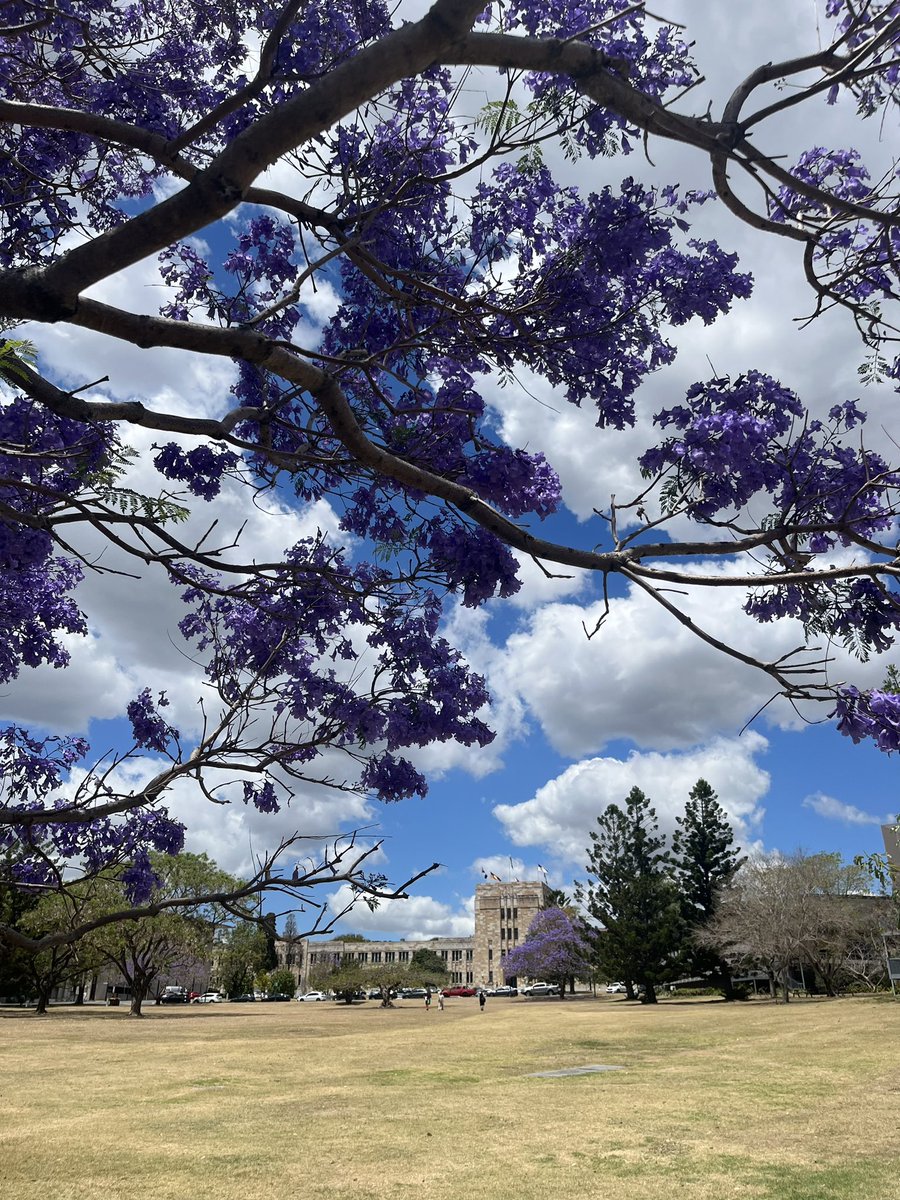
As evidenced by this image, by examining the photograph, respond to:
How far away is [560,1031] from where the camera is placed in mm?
27734

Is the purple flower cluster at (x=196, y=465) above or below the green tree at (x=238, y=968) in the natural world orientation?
above

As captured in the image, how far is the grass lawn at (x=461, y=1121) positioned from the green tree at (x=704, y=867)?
31874 mm

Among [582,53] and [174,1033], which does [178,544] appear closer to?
[582,53]

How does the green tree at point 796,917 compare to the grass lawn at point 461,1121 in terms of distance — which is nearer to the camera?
the grass lawn at point 461,1121

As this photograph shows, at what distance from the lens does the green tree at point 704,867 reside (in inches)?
2058

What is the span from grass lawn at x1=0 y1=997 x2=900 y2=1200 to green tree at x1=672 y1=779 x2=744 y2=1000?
3187cm

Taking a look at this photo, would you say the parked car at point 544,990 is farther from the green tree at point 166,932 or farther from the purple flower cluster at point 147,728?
the purple flower cluster at point 147,728

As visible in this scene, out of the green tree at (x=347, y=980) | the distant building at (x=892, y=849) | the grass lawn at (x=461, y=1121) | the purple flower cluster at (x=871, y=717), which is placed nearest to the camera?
the purple flower cluster at (x=871, y=717)

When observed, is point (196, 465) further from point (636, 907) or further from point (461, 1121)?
point (636, 907)

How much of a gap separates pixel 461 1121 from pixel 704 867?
154 ft

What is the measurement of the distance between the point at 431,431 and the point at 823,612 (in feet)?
7.41

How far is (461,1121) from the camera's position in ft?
35.9

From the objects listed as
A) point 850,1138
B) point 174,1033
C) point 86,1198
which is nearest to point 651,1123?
point 850,1138

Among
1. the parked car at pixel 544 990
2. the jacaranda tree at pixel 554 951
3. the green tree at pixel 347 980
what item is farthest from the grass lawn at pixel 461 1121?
the parked car at pixel 544 990
